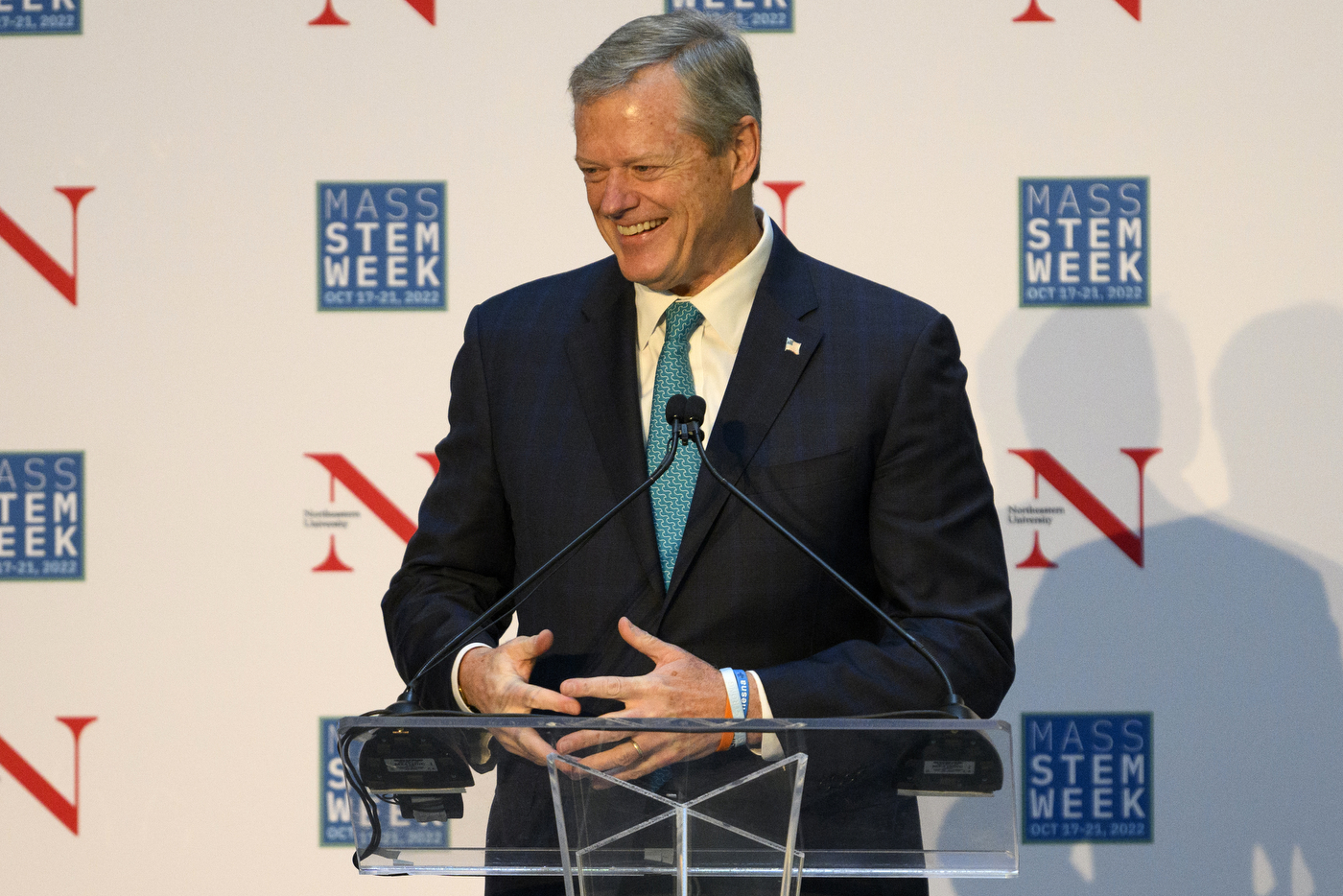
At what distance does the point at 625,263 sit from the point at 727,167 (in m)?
0.19

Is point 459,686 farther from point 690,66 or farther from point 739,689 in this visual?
point 690,66

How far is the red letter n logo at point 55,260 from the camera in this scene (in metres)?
2.92

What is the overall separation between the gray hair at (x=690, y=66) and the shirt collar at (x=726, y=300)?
163mm

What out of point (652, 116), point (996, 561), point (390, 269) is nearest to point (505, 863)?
point (996, 561)

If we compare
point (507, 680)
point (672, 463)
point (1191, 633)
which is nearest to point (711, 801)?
point (507, 680)

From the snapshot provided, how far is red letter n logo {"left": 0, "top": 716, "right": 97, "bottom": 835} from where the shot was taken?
291cm

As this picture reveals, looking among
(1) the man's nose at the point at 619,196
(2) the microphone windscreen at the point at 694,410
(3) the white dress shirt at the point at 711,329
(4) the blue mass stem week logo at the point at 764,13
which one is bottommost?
(2) the microphone windscreen at the point at 694,410

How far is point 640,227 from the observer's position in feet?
5.52

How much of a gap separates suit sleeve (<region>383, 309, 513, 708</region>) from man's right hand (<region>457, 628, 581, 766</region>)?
0.17 metres

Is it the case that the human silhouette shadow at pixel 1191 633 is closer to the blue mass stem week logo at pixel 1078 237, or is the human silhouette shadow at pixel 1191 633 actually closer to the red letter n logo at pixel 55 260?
the blue mass stem week logo at pixel 1078 237

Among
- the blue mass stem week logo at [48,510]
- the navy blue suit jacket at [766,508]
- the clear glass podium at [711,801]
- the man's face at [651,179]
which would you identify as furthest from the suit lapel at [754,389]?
the blue mass stem week logo at [48,510]

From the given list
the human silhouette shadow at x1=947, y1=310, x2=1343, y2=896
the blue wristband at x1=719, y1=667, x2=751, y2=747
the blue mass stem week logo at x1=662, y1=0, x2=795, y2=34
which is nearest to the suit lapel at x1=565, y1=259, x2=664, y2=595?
the blue wristband at x1=719, y1=667, x2=751, y2=747

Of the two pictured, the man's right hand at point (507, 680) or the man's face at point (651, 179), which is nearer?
the man's right hand at point (507, 680)

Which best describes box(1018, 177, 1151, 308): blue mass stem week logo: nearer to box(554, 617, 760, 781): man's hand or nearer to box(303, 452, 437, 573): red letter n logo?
box(303, 452, 437, 573): red letter n logo
